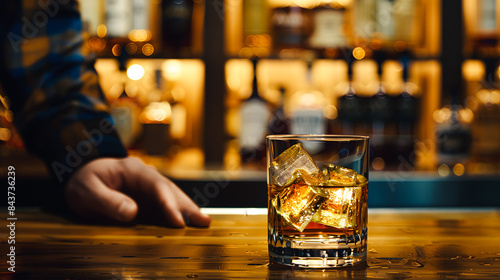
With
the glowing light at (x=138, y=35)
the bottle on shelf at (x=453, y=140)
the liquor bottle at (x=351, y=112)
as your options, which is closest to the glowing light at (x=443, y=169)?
the bottle on shelf at (x=453, y=140)

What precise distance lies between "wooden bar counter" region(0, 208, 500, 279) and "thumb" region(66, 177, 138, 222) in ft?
0.08

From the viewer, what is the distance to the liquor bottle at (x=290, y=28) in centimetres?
206

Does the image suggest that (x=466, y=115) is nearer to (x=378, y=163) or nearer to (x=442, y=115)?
(x=442, y=115)

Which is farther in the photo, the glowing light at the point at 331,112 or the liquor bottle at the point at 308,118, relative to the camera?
the glowing light at the point at 331,112

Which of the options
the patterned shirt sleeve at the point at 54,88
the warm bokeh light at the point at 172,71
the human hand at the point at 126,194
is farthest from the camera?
the warm bokeh light at the point at 172,71

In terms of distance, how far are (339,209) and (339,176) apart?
3 cm

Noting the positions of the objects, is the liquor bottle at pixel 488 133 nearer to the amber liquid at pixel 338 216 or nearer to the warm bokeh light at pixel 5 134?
the amber liquid at pixel 338 216

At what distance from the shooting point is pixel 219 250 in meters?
0.58

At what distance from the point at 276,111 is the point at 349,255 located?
1.53m

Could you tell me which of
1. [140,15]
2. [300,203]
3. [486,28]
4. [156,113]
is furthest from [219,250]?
[486,28]

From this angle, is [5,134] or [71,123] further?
[5,134]

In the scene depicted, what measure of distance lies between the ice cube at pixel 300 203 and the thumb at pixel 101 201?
0.90ft

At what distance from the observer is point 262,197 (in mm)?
1791

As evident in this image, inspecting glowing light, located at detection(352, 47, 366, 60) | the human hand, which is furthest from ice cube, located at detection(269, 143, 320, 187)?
glowing light, located at detection(352, 47, 366, 60)
